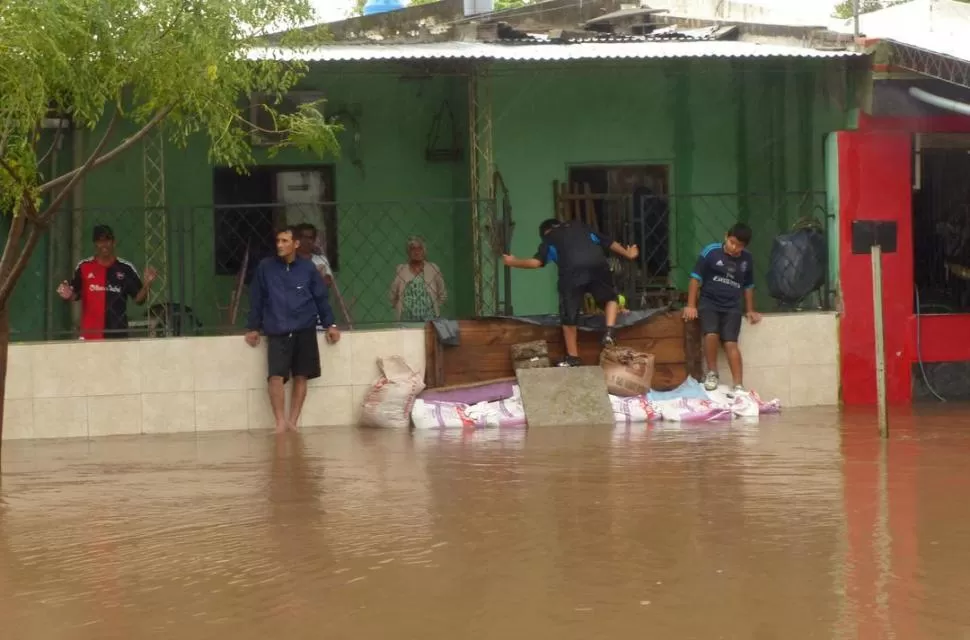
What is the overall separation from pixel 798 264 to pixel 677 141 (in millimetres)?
2716

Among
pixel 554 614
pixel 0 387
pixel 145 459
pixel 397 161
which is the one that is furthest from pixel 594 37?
pixel 554 614

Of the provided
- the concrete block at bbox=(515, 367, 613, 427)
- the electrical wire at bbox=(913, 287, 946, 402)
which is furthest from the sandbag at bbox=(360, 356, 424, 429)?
the electrical wire at bbox=(913, 287, 946, 402)

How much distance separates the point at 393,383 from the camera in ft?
40.7

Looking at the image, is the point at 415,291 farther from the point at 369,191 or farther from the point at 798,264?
the point at 798,264

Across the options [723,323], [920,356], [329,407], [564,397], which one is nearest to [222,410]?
[329,407]

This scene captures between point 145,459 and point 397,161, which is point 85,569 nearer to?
point 145,459

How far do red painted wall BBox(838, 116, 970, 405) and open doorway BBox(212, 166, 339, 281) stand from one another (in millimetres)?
4989

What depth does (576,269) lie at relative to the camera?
41.2ft

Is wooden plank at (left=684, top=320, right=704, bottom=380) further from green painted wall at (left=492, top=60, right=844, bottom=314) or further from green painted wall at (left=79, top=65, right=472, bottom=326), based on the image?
green painted wall at (left=79, top=65, right=472, bottom=326)

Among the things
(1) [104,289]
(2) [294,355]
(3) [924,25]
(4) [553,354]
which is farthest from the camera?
(3) [924,25]

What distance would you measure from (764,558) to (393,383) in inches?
242

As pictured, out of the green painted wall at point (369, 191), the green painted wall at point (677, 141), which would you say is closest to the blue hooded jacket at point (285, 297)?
the green painted wall at point (369, 191)

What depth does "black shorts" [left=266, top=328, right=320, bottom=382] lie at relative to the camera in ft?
40.0

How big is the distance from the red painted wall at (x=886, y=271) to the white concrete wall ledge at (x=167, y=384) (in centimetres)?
375
